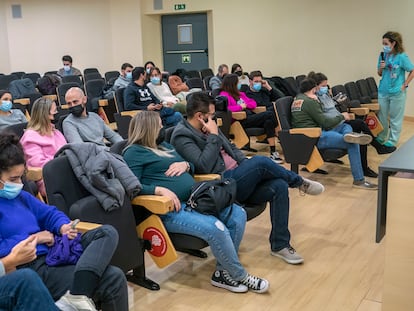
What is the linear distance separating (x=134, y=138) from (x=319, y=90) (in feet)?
9.27

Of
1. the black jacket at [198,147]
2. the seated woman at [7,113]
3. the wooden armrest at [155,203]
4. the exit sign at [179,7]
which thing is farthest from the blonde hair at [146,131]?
the exit sign at [179,7]

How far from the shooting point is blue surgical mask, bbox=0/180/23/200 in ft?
6.91

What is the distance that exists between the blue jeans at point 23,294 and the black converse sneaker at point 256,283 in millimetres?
1309

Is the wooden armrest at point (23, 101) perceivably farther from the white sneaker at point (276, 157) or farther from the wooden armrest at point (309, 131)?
the wooden armrest at point (309, 131)

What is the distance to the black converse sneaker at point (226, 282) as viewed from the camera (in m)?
2.88

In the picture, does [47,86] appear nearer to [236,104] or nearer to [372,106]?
[236,104]

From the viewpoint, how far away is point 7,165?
2109mm

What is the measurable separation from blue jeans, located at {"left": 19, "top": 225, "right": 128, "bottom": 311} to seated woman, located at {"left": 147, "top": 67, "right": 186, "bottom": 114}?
404 centimetres

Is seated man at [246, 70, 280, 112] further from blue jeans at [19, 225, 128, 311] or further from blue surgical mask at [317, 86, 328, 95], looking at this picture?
blue jeans at [19, 225, 128, 311]

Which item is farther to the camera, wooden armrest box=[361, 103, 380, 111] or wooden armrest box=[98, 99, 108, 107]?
wooden armrest box=[98, 99, 108, 107]

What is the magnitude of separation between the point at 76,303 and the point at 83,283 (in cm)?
8

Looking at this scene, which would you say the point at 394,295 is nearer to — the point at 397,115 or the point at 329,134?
the point at 329,134

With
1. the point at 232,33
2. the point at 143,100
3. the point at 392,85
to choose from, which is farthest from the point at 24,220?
the point at 232,33

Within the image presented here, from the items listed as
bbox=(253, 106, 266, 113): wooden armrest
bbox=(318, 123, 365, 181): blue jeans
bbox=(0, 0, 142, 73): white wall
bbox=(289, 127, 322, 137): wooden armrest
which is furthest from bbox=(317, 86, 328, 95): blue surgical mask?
bbox=(0, 0, 142, 73): white wall
